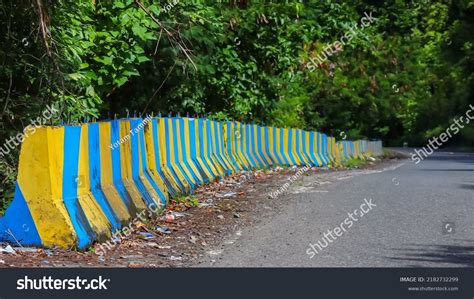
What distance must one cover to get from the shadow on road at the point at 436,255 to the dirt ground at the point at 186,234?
1770mm

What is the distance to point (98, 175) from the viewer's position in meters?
10.6

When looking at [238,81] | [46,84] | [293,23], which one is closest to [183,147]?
[46,84]

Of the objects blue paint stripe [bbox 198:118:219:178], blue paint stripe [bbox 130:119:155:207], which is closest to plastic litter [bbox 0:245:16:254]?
blue paint stripe [bbox 130:119:155:207]

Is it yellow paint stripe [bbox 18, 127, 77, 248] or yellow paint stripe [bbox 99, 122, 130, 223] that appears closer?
yellow paint stripe [bbox 18, 127, 77, 248]

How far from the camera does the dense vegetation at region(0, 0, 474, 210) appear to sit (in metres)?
13.1

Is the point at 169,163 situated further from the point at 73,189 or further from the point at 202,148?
the point at 73,189

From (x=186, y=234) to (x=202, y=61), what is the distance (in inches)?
438

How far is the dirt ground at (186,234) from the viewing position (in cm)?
898

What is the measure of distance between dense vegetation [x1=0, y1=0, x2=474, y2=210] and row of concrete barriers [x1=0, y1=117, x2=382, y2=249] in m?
1.03

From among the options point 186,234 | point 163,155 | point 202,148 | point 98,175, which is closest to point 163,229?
point 186,234

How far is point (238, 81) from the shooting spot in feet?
82.7

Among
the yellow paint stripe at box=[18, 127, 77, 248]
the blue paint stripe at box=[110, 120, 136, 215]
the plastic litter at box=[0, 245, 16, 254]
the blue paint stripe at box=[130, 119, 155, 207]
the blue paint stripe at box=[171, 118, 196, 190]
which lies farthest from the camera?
the blue paint stripe at box=[171, 118, 196, 190]

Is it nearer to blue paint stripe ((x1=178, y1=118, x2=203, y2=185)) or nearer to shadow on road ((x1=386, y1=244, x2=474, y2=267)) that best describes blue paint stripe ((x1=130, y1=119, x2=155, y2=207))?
blue paint stripe ((x1=178, y1=118, x2=203, y2=185))

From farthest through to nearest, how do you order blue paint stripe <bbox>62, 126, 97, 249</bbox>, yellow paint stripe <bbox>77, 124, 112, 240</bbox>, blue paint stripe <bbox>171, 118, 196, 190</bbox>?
blue paint stripe <bbox>171, 118, 196, 190</bbox>, yellow paint stripe <bbox>77, 124, 112, 240</bbox>, blue paint stripe <bbox>62, 126, 97, 249</bbox>
